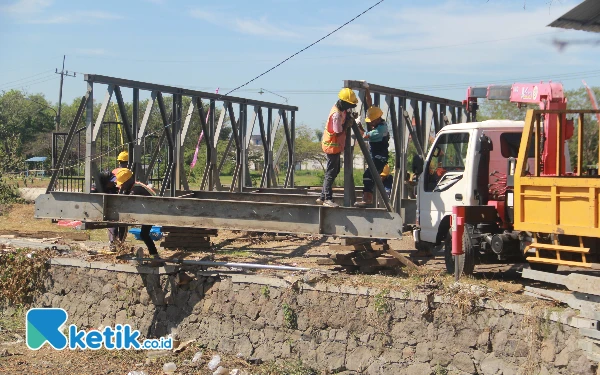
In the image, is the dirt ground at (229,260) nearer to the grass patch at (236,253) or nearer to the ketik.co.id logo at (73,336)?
the grass patch at (236,253)

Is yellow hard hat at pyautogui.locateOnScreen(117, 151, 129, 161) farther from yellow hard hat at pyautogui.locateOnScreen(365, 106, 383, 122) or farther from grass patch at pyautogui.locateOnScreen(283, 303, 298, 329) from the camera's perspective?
grass patch at pyautogui.locateOnScreen(283, 303, 298, 329)

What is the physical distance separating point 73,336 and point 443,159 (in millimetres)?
6656

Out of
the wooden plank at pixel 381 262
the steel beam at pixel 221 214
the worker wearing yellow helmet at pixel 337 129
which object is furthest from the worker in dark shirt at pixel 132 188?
the wooden plank at pixel 381 262

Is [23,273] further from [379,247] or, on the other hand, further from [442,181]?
[442,181]

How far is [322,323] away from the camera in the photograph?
966 centimetres

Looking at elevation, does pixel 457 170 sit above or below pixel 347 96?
below

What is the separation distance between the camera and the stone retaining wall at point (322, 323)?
7.98 m

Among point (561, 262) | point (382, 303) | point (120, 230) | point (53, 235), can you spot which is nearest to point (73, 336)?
point (120, 230)

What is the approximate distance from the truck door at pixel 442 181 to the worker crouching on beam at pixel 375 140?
0.77 m

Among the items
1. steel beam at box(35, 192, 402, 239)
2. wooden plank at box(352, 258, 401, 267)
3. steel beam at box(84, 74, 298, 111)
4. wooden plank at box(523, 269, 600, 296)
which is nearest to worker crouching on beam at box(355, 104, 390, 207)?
wooden plank at box(352, 258, 401, 267)

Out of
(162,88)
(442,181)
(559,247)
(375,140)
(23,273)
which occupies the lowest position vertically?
(23,273)

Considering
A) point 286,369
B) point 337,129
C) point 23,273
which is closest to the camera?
point 286,369

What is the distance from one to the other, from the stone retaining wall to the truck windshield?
8.65ft

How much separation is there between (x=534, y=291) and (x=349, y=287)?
2.35 meters
